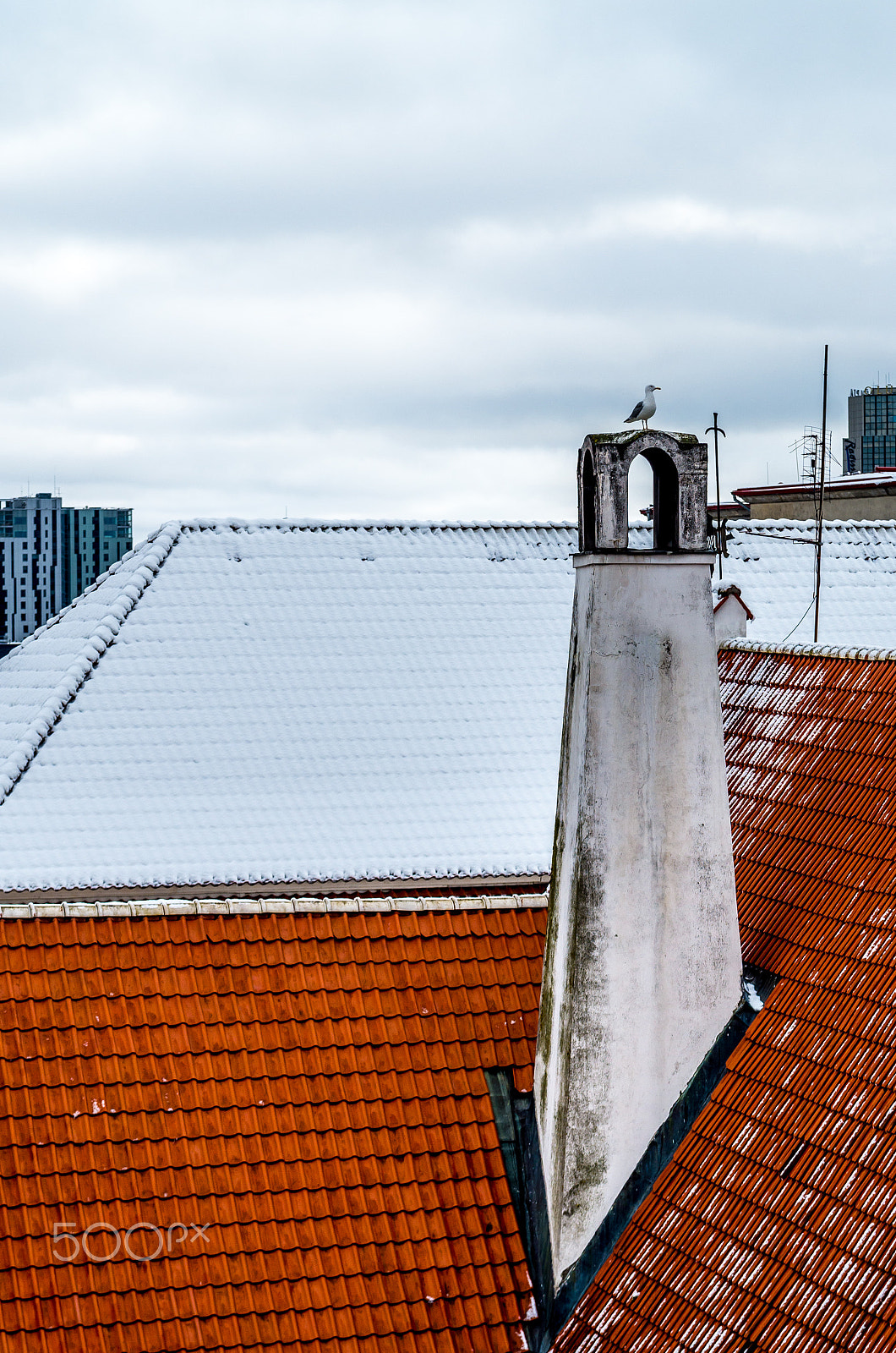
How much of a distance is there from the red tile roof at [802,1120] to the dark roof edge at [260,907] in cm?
190

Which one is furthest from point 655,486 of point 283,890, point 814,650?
point 283,890

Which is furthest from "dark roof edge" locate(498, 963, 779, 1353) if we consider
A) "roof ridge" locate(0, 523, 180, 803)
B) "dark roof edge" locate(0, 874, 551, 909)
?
"roof ridge" locate(0, 523, 180, 803)

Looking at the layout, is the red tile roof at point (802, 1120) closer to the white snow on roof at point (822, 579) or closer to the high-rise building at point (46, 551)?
the white snow on roof at point (822, 579)

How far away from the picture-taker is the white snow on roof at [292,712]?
17328 millimetres

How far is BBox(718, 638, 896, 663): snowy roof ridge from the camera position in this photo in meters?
11.6

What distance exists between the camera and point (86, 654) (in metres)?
18.9

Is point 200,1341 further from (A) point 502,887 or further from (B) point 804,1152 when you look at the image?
(A) point 502,887

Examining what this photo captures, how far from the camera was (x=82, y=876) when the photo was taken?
16.6 metres

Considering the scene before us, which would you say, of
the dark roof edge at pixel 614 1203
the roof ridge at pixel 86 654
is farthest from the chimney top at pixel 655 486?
the roof ridge at pixel 86 654

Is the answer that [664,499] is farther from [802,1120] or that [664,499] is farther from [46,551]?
[46,551]

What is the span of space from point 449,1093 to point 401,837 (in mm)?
7560

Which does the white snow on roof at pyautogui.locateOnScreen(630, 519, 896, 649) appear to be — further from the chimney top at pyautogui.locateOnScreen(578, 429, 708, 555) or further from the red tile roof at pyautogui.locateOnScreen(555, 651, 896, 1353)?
the chimney top at pyautogui.locateOnScreen(578, 429, 708, 555)

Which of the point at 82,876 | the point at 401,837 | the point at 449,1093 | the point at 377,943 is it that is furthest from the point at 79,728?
the point at 449,1093

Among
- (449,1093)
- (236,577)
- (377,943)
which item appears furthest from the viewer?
(236,577)
